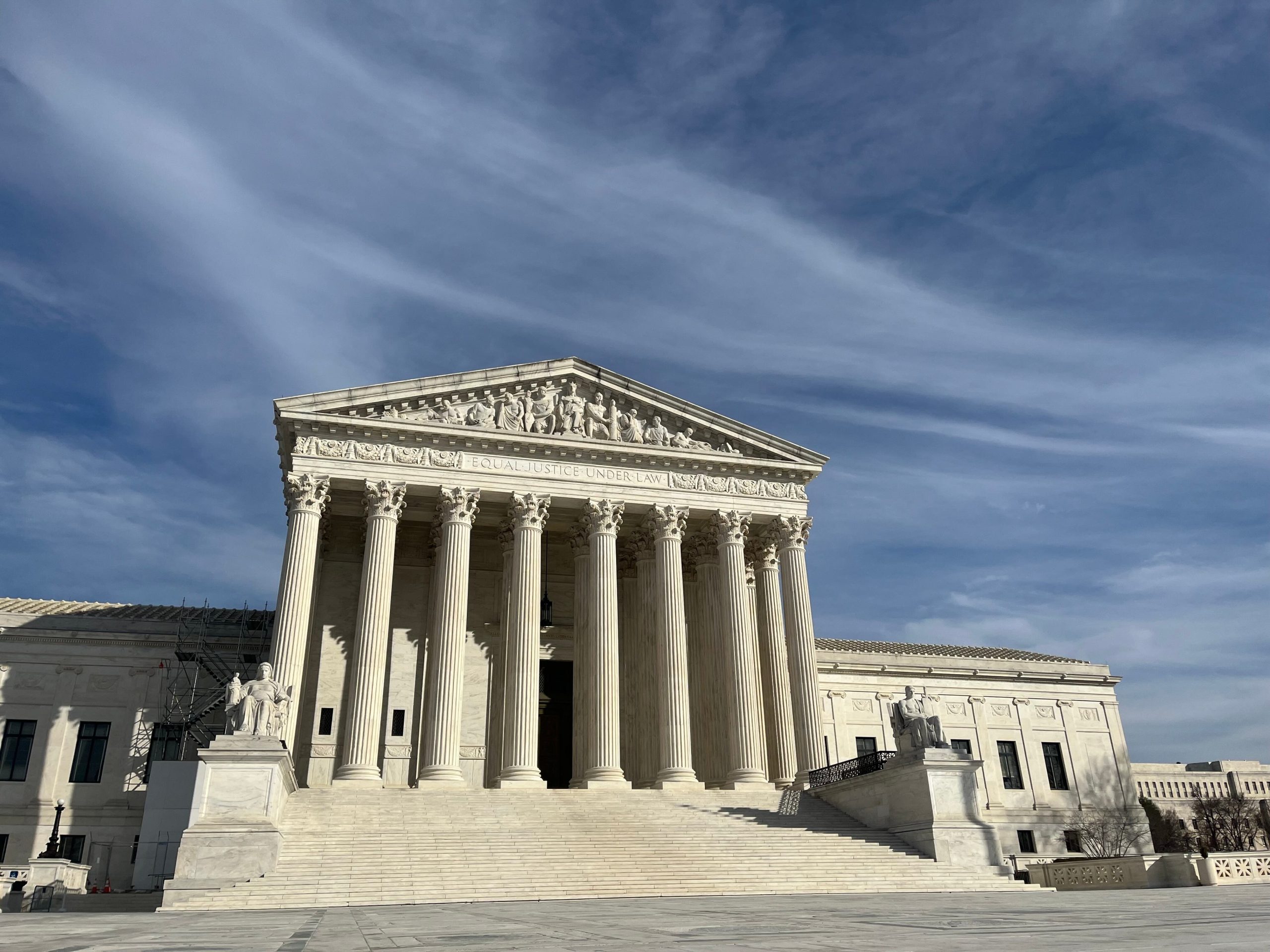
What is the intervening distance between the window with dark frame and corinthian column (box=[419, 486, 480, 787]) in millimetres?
28662

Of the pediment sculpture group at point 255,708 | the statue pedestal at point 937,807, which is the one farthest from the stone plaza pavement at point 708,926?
the statue pedestal at point 937,807

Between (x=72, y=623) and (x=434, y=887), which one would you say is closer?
(x=434, y=887)

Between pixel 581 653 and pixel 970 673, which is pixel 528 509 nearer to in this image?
pixel 581 653

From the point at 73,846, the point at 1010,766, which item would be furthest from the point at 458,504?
the point at 1010,766

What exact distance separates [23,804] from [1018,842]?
4373 centimetres

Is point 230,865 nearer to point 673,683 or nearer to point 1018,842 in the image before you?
point 673,683

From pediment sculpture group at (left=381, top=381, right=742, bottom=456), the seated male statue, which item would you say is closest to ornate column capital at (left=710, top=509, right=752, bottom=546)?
pediment sculpture group at (left=381, top=381, right=742, bottom=456)

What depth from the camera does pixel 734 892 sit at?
22.1 metres

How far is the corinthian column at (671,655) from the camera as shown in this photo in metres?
33.2

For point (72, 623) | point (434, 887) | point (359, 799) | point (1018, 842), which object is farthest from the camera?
point (1018, 842)

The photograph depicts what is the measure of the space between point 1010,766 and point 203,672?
39095 mm

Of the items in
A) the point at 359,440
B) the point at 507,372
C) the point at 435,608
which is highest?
the point at 507,372

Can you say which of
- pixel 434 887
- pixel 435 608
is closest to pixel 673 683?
pixel 435 608

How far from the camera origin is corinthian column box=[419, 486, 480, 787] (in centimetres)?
3102
